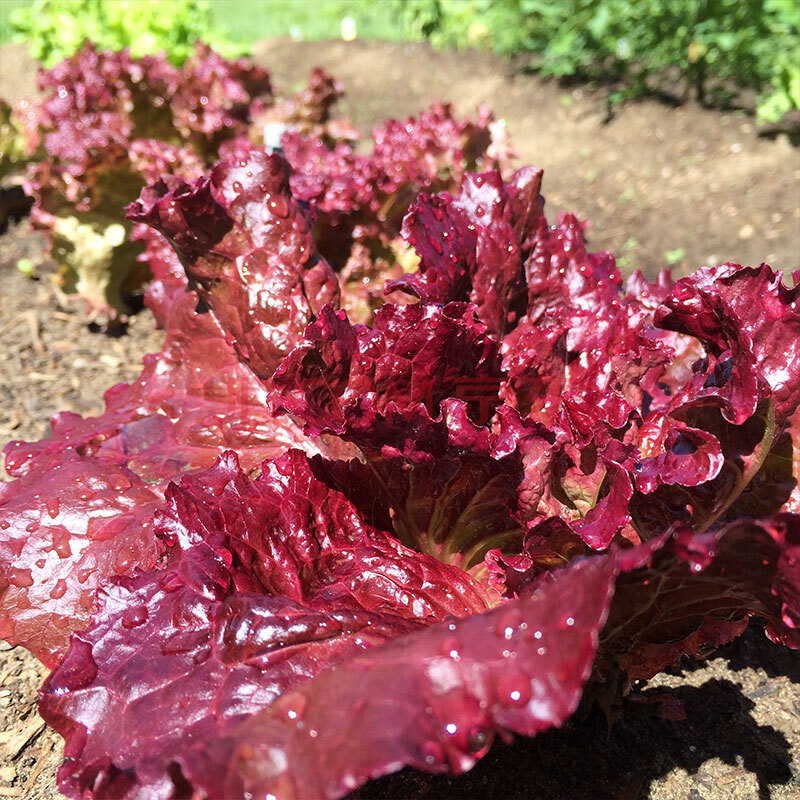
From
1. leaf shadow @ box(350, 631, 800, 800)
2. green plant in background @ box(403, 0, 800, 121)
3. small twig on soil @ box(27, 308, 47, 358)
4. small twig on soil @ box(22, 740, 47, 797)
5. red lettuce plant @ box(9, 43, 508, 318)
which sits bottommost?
small twig on soil @ box(27, 308, 47, 358)

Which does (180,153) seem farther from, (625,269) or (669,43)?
(669,43)

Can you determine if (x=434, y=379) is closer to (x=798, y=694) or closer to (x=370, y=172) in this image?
(x=798, y=694)

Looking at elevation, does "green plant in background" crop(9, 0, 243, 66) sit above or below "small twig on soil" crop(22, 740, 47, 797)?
above

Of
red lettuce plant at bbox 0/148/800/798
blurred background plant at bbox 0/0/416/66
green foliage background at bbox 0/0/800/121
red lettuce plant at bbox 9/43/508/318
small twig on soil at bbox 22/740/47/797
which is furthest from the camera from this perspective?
blurred background plant at bbox 0/0/416/66

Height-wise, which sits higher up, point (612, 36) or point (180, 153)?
point (612, 36)

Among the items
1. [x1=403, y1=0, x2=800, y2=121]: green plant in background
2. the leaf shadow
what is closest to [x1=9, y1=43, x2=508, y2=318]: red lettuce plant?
the leaf shadow

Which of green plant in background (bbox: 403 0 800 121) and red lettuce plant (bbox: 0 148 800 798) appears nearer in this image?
red lettuce plant (bbox: 0 148 800 798)

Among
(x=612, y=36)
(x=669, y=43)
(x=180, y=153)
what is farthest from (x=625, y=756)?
(x=612, y=36)

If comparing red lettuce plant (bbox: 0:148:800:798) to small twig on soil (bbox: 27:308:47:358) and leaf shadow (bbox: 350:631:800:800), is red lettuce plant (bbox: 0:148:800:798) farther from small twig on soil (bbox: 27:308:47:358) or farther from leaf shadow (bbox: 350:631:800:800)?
small twig on soil (bbox: 27:308:47:358)

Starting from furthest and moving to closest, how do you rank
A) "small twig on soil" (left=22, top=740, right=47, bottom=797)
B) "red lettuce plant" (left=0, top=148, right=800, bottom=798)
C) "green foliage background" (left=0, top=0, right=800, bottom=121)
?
"green foliage background" (left=0, top=0, right=800, bottom=121)
"small twig on soil" (left=22, top=740, right=47, bottom=797)
"red lettuce plant" (left=0, top=148, right=800, bottom=798)
